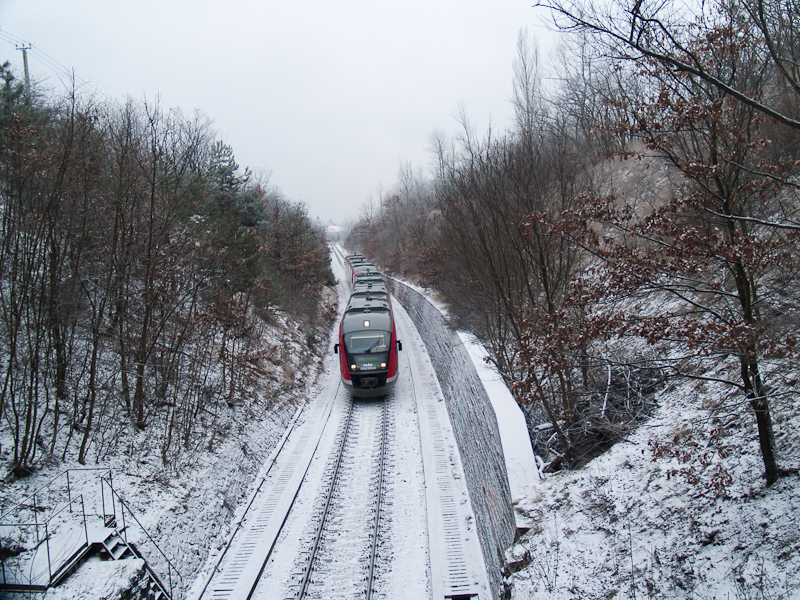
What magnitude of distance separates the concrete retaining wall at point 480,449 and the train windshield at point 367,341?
2.07 meters

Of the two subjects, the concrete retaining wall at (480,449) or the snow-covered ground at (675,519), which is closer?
the snow-covered ground at (675,519)

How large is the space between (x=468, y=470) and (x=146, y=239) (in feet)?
25.6

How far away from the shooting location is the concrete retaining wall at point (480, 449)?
6.33 m

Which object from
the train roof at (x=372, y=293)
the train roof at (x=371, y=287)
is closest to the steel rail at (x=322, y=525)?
the train roof at (x=372, y=293)

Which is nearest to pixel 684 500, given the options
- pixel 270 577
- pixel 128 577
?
pixel 270 577

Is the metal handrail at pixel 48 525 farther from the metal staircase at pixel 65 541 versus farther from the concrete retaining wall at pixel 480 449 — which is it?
the concrete retaining wall at pixel 480 449

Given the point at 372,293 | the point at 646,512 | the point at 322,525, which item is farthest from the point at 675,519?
the point at 372,293

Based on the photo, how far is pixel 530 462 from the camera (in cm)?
650

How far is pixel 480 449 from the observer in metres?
8.38

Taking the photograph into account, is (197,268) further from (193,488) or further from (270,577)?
(270,577)

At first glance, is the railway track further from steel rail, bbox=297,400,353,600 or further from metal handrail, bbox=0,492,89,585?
metal handrail, bbox=0,492,89,585

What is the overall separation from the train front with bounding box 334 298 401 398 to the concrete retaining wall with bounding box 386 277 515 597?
1843mm

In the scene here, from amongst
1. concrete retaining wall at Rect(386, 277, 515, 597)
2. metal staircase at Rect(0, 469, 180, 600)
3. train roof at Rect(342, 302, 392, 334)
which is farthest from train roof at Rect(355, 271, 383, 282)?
metal staircase at Rect(0, 469, 180, 600)

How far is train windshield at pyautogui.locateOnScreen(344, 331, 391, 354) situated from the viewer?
42.9 feet
